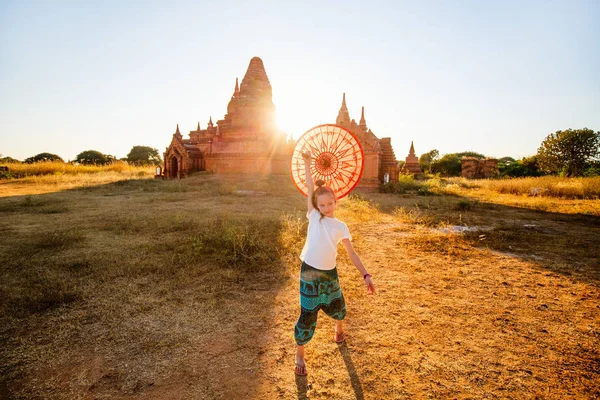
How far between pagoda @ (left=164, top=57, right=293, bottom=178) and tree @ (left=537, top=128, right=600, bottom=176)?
21942 millimetres

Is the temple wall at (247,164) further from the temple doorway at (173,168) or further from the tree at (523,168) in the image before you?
the tree at (523,168)

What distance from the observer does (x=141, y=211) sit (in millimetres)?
8797

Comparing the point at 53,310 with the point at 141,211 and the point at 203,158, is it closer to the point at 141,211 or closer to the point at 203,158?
the point at 141,211

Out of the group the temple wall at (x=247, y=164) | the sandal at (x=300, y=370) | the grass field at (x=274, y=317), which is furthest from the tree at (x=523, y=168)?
the sandal at (x=300, y=370)

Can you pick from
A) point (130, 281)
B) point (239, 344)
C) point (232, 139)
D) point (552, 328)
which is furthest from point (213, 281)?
point (232, 139)

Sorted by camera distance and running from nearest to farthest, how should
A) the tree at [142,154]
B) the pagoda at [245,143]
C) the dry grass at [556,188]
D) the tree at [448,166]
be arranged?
the dry grass at [556,188]
the pagoda at [245,143]
the tree at [448,166]
the tree at [142,154]

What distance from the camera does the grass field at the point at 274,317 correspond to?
223 centimetres

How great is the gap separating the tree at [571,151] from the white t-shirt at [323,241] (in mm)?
27946

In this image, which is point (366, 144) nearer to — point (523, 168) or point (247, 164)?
point (247, 164)

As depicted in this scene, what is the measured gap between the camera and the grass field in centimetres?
223

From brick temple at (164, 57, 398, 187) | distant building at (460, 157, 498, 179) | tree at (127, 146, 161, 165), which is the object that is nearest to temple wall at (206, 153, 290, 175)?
brick temple at (164, 57, 398, 187)

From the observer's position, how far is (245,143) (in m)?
19.4

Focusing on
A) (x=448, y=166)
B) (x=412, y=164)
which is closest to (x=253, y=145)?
(x=412, y=164)

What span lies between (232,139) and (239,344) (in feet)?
61.6
